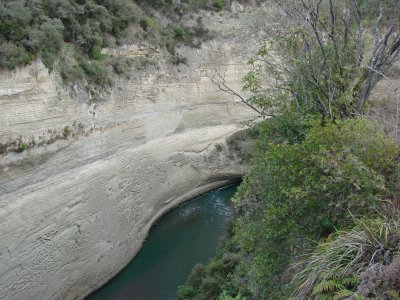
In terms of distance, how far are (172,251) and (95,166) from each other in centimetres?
433

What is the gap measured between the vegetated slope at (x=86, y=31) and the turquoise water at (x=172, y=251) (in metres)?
6.56

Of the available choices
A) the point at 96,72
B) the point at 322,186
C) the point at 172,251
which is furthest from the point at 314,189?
the point at 96,72

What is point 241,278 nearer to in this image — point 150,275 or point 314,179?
point 314,179

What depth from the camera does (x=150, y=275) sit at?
47.1 feet


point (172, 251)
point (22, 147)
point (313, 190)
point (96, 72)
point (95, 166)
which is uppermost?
point (96, 72)

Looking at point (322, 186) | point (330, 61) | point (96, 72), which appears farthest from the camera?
point (96, 72)

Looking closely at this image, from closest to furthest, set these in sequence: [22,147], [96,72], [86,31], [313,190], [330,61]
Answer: [313,190] → [330,61] → [22,147] → [96,72] → [86,31]

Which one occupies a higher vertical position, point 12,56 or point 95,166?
point 12,56

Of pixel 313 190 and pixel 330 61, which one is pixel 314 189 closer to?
pixel 313 190

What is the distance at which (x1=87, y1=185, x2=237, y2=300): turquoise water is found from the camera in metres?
13.6

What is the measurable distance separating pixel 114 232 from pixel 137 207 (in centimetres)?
185

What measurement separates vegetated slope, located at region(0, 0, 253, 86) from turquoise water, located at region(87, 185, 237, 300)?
6.56 m

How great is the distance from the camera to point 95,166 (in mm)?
14984

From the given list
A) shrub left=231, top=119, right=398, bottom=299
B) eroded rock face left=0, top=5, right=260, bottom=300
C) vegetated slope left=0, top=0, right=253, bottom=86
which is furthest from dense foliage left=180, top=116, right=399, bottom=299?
vegetated slope left=0, top=0, right=253, bottom=86
